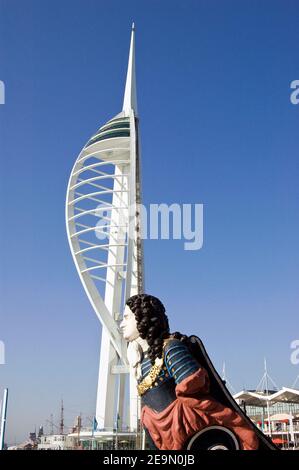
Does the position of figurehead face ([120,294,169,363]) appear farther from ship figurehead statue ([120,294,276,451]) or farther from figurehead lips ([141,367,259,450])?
figurehead lips ([141,367,259,450])

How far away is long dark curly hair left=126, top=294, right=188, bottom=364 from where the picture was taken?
644cm

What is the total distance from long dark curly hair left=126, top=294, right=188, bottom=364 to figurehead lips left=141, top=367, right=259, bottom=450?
1.98 ft

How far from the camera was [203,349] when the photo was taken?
21.1ft

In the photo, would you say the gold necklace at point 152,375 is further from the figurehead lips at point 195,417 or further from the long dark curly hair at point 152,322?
the figurehead lips at point 195,417

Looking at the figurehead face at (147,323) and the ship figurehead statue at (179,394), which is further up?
the figurehead face at (147,323)

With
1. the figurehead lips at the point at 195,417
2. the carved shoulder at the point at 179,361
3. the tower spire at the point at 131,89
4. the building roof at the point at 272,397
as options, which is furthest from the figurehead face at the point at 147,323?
the building roof at the point at 272,397

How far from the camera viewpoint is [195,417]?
5914 millimetres

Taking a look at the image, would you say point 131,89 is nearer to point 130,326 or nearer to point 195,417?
point 130,326

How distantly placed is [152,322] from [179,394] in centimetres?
97

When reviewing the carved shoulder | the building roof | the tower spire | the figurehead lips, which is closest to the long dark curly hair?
the carved shoulder

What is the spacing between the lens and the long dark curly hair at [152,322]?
6.44 meters

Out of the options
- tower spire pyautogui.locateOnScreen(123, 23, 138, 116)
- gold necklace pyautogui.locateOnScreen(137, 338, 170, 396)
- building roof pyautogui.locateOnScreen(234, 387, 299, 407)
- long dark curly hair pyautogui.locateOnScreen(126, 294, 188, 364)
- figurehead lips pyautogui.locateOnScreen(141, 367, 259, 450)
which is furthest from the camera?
building roof pyautogui.locateOnScreen(234, 387, 299, 407)

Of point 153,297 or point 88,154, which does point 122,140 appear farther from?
point 153,297
